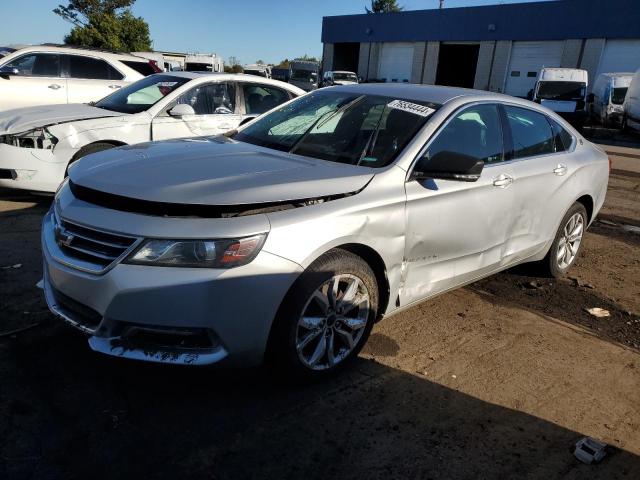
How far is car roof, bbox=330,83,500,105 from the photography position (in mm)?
3803

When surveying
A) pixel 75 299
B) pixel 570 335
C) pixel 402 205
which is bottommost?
pixel 570 335

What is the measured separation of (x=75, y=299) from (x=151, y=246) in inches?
21.1

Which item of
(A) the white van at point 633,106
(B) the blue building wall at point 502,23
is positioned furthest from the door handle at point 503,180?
(B) the blue building wall at point 502,23

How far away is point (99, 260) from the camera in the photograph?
2.61 metres

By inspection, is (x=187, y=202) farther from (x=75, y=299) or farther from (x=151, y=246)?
(x=75, y=299)

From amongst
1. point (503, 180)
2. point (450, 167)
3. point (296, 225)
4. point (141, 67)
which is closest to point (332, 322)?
point (296, 225)

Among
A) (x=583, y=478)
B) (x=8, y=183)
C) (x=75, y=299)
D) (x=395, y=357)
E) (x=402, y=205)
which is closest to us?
(x=583, y=478)

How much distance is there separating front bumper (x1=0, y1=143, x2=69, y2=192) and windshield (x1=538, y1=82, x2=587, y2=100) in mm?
19752

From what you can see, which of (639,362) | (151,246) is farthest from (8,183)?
(639,362)

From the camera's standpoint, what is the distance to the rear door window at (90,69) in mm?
10023

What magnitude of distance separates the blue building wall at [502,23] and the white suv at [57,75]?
84.8 feet

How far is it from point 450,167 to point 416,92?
970 millimetres

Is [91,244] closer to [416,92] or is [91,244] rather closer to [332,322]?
[332,322]

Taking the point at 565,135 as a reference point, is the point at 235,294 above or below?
below
